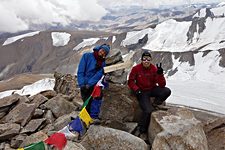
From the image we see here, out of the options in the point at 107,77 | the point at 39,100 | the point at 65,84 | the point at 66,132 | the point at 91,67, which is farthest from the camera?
the point at 65,84

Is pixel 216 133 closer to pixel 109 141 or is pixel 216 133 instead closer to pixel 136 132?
pixel 136 132

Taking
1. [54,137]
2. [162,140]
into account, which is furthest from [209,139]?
[54,137]

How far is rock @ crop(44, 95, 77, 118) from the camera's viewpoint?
1359 centimetres

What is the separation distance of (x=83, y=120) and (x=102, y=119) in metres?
0.94

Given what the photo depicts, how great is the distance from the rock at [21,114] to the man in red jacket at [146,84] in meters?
4.28

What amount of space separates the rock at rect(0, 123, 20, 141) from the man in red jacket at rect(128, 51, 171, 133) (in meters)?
4.14

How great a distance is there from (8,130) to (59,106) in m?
2.42

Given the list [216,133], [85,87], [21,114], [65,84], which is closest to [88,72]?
[85,87]

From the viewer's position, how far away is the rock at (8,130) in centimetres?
1161

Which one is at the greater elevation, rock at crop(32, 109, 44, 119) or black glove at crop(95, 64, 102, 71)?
black glove at crop(95, 64, 102, 71)

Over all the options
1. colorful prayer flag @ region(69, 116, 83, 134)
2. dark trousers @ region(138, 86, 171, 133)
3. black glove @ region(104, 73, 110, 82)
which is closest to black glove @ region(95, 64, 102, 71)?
black glove @ region(104, 73, 110, 82)

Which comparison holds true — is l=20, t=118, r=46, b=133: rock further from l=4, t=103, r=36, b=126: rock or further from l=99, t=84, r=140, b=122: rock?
l=99, t=84, r=140, b=122: rock

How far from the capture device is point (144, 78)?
405 inches

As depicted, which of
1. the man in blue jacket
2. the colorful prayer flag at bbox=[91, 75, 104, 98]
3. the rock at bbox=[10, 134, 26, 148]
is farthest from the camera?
the rock at bbox=[10, 134, 26, 148]
